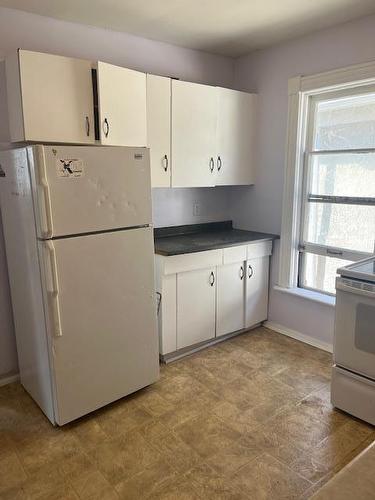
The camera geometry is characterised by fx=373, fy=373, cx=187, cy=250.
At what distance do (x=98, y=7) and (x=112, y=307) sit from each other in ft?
6.14

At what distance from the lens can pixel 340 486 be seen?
0.84 m

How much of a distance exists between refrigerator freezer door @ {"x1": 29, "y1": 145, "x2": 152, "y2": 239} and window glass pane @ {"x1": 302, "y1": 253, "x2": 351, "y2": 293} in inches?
64.1

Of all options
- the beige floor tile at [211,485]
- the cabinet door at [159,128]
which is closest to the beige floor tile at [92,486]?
the beige floor tile at [211,485]

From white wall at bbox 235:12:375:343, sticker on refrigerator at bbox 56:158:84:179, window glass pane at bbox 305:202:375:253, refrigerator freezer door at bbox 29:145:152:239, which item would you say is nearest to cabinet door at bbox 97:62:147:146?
refrigerator freezer door at bbox 29:145:152:239

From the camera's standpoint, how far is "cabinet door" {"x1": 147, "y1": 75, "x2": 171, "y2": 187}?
8.78 feet

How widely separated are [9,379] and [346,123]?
10.3ft

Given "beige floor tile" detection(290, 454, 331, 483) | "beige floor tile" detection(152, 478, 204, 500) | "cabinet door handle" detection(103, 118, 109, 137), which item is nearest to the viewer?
"beige floor tile" detection(152, 478, 204, 500)

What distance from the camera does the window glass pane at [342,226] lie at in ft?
9.23

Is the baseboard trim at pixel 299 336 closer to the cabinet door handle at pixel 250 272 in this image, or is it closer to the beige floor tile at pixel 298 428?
the cabinet door handle at pixel 250 272

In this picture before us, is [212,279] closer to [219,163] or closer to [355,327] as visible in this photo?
[219,163]

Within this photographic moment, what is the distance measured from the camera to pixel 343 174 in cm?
292

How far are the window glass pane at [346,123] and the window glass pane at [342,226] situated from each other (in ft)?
1.57

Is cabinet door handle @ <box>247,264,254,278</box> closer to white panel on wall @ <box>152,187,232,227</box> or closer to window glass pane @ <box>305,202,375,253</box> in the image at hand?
window glass pane @ <box>305,202,375,253</box>

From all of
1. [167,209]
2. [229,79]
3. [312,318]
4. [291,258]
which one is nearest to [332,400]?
[312,318]
